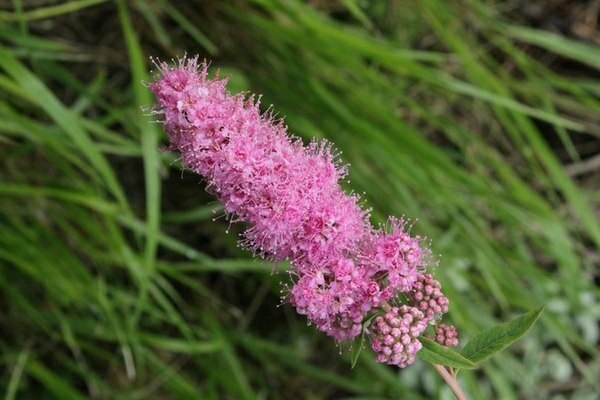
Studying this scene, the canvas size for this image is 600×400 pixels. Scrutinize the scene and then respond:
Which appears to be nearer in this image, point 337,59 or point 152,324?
point 337,59

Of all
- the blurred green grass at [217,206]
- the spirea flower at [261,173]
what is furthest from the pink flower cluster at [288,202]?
the blurred green grass at [217,206]

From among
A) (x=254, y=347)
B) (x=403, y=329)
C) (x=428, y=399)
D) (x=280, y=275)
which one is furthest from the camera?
(x=428, y=399)

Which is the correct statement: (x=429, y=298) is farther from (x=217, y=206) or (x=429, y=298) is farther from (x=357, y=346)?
(x=217, y=206)

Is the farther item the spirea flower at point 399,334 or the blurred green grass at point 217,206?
the blurred green grass at point 217,206

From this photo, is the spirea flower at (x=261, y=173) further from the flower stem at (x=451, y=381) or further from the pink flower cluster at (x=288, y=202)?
the flower stem at (x=451, y=381)

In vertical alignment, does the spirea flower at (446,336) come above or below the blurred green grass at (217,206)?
below

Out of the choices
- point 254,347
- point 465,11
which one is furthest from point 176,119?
point 465,11

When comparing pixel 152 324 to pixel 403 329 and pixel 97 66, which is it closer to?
pixel 97 66

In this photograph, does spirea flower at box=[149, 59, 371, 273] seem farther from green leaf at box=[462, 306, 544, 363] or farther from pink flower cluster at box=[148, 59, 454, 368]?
green leaf at box=[462, 306, 544, 363]
